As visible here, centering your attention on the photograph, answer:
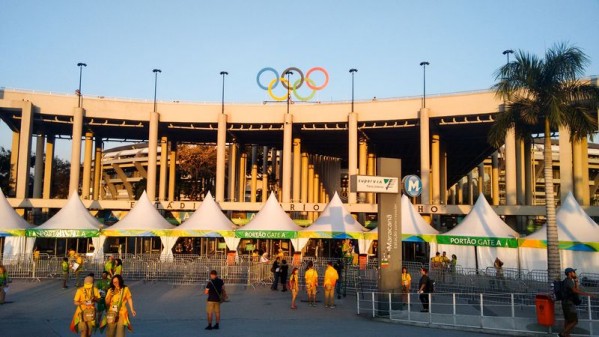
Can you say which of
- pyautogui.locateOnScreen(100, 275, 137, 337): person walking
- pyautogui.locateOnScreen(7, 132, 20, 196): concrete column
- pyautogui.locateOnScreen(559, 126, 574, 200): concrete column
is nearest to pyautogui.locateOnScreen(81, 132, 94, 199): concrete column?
pyautogui.locateOnScreen(7, 132, 20, 196): concrete column

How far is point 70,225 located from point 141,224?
12.3 feet

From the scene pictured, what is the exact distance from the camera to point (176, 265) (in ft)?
82.9

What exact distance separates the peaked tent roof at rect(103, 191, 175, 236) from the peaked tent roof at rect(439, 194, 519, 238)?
1617cm

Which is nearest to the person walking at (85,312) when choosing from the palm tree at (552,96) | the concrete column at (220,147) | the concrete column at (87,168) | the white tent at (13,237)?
the palm tree at (552,96)

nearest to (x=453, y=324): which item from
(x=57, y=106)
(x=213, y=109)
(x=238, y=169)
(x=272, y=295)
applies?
(x=272, y=295)

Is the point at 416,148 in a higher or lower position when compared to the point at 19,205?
higher

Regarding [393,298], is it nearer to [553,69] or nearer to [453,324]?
[453,324]

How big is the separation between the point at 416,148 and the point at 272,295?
150 feet

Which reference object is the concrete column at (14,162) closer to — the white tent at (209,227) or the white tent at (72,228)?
the white tent at (72,228)

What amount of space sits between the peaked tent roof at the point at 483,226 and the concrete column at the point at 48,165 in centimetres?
3819

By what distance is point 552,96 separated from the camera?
20.0 meters

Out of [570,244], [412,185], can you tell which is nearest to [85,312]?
[412,185]

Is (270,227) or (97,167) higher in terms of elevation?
(97,167)

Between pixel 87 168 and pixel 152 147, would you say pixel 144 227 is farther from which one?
pixel 87 168
